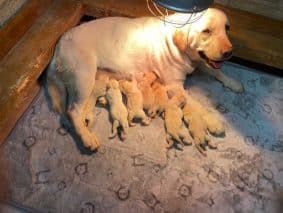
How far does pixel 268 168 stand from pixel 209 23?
72cm

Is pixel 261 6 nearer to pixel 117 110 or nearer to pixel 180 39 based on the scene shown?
pixel 180 39

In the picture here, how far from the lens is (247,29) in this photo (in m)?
2.02

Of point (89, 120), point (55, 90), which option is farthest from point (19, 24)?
point (89, 120)

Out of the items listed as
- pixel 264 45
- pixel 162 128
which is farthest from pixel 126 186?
pixel 264 45

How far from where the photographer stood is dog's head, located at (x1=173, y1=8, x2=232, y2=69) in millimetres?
1625

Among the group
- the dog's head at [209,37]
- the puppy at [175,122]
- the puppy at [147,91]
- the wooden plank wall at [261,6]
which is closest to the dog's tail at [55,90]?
the puppy at [147,91]

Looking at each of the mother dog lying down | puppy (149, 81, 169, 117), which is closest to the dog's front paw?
the mother dog lying down

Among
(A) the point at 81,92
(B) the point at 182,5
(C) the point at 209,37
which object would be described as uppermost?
(B) the point at 182,5

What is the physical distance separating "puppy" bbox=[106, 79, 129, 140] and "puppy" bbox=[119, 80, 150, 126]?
3 centimetres

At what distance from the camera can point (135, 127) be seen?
1747 mm

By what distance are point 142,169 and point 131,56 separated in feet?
1.87

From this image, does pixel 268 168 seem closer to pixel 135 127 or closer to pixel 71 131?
pixel 135 127

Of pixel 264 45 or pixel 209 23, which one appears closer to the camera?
pixel 209 23

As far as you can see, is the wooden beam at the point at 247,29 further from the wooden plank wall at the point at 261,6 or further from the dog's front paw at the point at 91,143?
the dog's front paw at the point at 91,143
